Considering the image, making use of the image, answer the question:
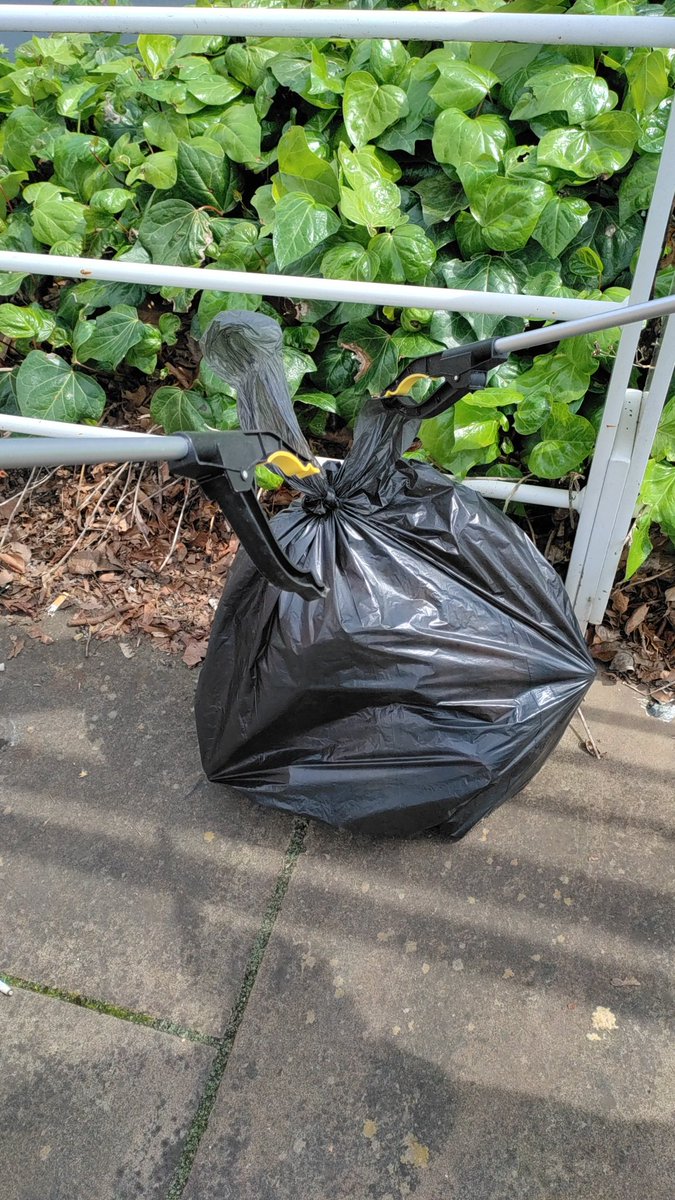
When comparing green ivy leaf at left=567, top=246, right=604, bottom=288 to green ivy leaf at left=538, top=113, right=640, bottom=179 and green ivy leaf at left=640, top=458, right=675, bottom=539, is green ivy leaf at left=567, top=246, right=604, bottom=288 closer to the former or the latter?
green ivy leaf at left=538, top=113, right=640, bottom=179

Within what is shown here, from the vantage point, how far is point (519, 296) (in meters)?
1.48

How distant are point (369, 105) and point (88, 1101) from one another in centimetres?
215

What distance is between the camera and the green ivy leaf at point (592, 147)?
1684 mm

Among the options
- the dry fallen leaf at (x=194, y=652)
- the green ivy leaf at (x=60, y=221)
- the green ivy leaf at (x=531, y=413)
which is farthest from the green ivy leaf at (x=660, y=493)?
the green ivy leaf at (x=60, y=221)

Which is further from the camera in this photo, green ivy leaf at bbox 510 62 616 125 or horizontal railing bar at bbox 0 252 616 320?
green ivy leaf at bbox 510 62 616 125

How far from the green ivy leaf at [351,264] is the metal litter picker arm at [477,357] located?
59cm

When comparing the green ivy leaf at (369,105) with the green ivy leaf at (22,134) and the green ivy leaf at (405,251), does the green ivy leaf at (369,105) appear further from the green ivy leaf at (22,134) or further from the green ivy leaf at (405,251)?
the green ivy leaf at (22,134)

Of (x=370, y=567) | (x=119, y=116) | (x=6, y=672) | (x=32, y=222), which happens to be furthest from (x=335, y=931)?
(x=119, y=116)

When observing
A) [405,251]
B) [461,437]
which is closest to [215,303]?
[405,251]

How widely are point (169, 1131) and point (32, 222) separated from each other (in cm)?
230

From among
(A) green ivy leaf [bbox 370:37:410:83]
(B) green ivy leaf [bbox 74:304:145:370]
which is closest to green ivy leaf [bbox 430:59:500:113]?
(A) green ivy leaf [bbox 370:37:410:83]

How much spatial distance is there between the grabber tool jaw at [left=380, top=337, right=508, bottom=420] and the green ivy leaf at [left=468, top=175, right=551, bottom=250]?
64 cm

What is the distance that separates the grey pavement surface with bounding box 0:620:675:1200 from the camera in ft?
3.94

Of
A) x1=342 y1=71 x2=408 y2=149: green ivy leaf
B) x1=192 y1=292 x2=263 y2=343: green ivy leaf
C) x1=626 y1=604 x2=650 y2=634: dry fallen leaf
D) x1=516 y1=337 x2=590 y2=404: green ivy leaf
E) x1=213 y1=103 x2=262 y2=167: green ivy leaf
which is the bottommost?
x1=626 y1=604 x2=650 y2=634: dry fallen leaf
